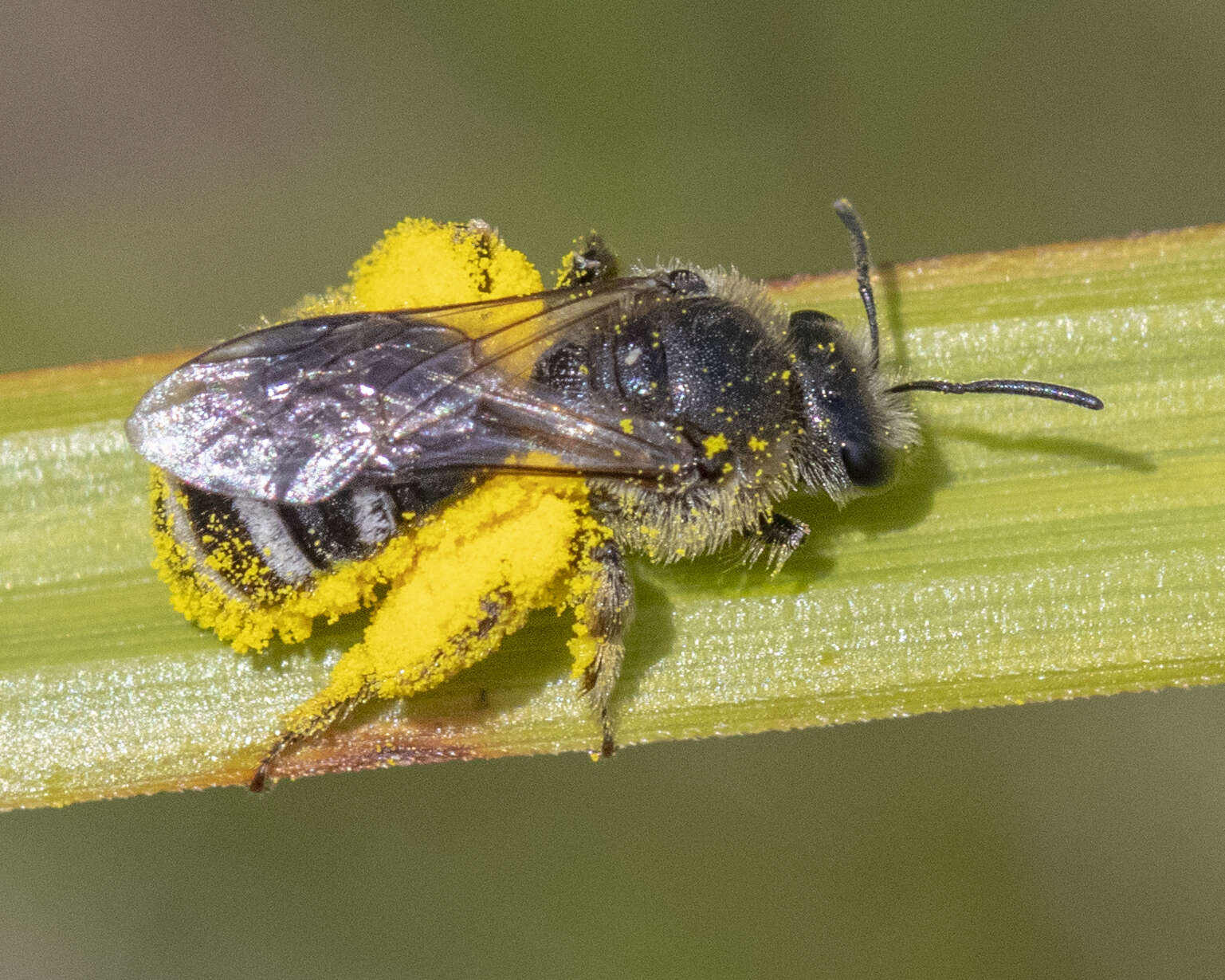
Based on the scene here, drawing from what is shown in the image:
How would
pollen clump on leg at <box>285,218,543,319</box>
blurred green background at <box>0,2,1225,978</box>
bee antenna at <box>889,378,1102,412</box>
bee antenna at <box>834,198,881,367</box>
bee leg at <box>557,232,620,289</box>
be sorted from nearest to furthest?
bee antenna at <box>889,378,1102,412</box>
bee antenna at <box>834,198,881,367</box>
pollen clump on leg at <box>285,218,543,319</box>
bee leg at <box>557,232,620,289</box>
blurred green background at <box>0,2,1225,978</box>

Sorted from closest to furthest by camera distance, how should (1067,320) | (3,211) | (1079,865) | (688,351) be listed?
(688,351)
(1067,320)
(1079,865)
(3,211)

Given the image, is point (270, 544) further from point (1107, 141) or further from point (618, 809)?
point (1107, 141)

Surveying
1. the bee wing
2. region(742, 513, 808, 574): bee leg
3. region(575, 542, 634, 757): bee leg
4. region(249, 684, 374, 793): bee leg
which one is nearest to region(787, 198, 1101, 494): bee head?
region(742, 513, 808, 574): bee leg

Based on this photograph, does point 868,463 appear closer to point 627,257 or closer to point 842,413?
point 842,413

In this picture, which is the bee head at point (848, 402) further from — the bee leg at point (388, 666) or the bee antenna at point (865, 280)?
the bee leg at point (388, 666)

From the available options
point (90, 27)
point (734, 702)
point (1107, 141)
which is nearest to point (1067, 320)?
point (734, 702)

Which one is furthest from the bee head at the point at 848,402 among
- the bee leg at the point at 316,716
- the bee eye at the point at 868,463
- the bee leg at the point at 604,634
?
the bee leg at the point at 316,716

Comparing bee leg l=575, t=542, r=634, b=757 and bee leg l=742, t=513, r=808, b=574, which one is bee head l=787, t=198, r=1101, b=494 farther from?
bee leg l=575, t=542, r=634, b=757
